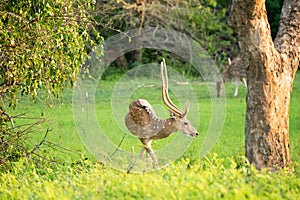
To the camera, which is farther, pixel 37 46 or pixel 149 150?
pixel 149 150

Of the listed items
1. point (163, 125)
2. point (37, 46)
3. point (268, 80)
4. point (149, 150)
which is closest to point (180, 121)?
point (163, 125)

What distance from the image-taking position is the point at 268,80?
28.6 feet

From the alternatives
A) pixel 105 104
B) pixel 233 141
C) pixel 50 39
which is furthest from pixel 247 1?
pixel 105 104

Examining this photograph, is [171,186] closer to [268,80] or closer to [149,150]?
[268,80]

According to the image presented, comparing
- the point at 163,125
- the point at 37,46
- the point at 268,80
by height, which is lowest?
the point at 163,125

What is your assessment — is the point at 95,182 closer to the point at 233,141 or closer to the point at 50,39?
the point at 50,39

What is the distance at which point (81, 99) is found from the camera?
13.3 m

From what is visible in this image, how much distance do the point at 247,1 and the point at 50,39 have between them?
230 cm

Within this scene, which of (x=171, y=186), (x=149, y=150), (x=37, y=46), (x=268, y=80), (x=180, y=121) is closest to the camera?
(x=171, y=186)

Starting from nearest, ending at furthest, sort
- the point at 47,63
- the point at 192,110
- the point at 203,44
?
1. the point at 47,63
2. the point at 192,110
3. the point at 203,44

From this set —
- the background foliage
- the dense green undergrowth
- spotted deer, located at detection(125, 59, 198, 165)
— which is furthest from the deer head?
the dense green undergrowth

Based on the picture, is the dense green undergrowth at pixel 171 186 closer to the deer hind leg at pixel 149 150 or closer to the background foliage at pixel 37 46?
the background foliage at pixel 37 46

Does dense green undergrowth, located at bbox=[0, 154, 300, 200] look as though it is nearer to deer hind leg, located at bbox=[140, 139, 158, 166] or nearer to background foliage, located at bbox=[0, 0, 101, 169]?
background foliage, located at bbox=[0, 0, 101, 169]

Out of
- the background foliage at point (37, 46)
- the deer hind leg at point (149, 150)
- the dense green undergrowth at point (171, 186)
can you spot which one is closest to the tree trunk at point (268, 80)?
the dense green undergrowth at point (171, 186)
